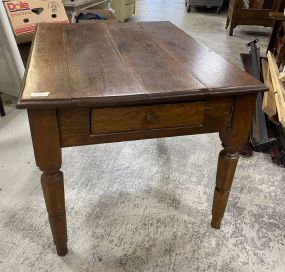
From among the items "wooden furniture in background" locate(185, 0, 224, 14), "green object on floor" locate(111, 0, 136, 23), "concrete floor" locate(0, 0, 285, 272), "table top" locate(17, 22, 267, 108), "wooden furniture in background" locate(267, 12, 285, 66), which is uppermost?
"table top" locate(17, 22, 267, 108)

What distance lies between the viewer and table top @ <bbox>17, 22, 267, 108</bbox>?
0.73 meters

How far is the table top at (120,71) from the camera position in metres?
0.73

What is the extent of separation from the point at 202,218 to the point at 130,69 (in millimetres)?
664

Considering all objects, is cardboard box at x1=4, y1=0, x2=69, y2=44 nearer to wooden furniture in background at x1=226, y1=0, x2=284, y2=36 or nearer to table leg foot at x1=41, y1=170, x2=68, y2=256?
table leg foot at x1=41, y1=170, x2=68, y2=256

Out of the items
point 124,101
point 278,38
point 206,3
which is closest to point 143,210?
point 124,101

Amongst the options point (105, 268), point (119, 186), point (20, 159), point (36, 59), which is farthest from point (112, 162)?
point (36, 59)

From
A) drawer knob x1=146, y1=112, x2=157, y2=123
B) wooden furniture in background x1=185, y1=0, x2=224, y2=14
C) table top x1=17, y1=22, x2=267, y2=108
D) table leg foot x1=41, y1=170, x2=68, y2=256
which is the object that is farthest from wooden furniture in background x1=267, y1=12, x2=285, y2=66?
wooden furniture in background x1=185, y1=0, x2=224, y2=14

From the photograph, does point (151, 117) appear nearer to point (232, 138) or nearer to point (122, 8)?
point (232, 138)

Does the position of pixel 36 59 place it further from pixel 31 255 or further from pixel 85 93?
pixel 31 255

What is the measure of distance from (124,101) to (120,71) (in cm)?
18

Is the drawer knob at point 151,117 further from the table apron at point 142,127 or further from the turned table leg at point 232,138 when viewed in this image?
the turned table leg at point 232,138

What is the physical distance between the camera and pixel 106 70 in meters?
0.88

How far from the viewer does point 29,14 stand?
78.2 inches

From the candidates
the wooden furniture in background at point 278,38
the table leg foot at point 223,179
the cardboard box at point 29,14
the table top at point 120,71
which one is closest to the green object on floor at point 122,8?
the cardboard box at point 29,14
